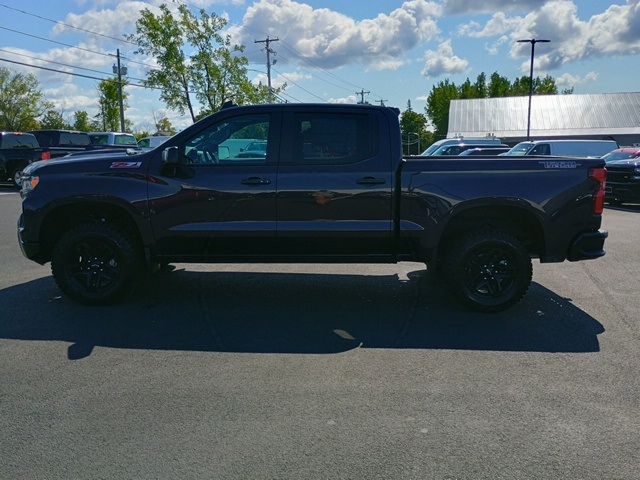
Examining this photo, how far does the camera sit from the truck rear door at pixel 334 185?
567cm

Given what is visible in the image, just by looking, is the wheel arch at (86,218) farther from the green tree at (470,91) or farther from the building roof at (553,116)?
the green tree at (470,91)

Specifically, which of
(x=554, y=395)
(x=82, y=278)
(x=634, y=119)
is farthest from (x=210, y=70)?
(x=634, y=119)

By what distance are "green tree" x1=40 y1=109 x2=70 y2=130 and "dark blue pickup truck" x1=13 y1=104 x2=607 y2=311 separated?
71625 mm

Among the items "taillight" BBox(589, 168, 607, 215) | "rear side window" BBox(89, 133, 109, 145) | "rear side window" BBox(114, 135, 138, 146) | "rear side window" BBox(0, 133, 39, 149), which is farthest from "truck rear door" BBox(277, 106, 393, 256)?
"rear side window" BBox(89, 133, 109, 145)

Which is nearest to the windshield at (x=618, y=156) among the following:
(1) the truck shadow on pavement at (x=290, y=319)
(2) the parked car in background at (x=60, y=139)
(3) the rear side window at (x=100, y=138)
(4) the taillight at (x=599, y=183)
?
(1) the truck shadow on pavement at (x=290, y=319)

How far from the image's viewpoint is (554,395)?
155 inches

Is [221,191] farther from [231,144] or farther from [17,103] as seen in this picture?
[17,103]

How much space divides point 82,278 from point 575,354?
4775 mm

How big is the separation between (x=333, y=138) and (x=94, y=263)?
9.20 feet

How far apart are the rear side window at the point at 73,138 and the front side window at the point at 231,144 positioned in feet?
65.2

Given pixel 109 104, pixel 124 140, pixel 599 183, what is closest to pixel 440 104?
pixel 109 104

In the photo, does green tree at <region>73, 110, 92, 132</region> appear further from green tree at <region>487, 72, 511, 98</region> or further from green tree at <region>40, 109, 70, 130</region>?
green tree at <region>487, 72, 511, 98</region>

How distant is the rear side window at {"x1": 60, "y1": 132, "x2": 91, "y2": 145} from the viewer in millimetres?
23312

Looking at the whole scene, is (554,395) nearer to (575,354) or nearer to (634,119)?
(575,354)
